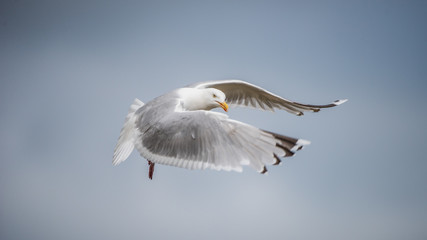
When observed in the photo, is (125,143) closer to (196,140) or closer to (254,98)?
(196,140)

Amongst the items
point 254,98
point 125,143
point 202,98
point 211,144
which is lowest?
point 125,143

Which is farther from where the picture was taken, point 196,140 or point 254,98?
point 254,98

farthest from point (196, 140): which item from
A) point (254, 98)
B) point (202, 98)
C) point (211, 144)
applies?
point (254, 98)

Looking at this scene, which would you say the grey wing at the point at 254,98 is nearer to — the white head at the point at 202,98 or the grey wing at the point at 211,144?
the white head at the point at 202,98

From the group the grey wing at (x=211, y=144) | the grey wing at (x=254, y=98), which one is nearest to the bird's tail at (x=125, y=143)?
the grey wing at (x=211, y=144)

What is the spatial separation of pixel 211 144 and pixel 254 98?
143cm

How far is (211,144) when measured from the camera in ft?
6.87

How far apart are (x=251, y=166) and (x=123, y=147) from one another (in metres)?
1.00

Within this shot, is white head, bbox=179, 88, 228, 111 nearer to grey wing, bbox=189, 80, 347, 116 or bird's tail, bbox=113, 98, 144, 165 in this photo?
grey wing, bbox=189, 80, 347, 116

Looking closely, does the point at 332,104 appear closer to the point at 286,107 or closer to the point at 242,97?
the point at 286,107

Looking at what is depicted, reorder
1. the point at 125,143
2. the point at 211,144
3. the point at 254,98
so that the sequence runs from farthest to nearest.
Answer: the point at 254,98, the point at 125,143, the point at 211,144

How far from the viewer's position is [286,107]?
10.8 feet

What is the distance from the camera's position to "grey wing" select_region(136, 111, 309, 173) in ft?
6.48

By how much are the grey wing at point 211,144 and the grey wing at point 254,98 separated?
851 mm
